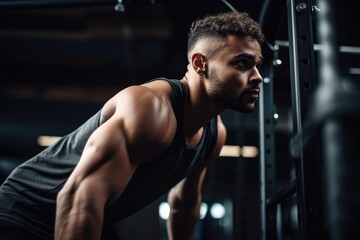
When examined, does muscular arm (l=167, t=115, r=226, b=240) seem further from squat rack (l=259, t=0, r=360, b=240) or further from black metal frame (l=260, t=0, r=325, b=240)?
black metal frame (l=260, t=0, r=325, b=240)

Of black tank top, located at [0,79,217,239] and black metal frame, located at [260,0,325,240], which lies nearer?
black metal frame, located at [260,0,325,240]

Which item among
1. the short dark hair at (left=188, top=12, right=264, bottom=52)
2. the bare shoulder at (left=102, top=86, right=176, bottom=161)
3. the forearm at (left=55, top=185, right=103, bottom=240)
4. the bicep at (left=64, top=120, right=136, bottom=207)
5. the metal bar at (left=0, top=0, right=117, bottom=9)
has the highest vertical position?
the metal bar at (left=0, top=0, right=117, bottom=9)

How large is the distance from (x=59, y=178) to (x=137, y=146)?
46cm

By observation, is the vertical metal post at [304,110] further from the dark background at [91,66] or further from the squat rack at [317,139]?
the dark background at [91,66]

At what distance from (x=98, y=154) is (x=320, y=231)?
→ 2.40ft

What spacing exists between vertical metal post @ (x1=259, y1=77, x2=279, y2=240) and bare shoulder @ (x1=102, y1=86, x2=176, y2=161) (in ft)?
2.53

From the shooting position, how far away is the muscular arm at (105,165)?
1228 mm

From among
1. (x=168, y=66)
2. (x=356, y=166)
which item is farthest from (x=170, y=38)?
(x=356, y=166)

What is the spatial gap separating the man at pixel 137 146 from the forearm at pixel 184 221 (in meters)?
0.32

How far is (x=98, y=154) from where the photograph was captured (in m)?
1.29

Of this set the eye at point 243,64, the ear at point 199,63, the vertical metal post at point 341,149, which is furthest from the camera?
the ear at point 199,63

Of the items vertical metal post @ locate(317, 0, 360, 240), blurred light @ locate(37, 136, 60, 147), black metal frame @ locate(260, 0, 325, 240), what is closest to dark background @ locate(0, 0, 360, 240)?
blurred light @ locate(37, 136, 60, 147)

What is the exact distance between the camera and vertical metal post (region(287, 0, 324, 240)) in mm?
1300

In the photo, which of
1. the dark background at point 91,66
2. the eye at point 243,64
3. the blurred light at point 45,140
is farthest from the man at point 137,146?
the blurred light at point 45,140
